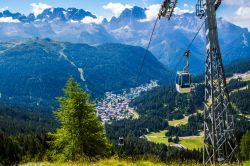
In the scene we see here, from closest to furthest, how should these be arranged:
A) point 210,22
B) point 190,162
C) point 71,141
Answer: point 190,162, point 210,22, point 71,141

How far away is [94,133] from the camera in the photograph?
3938 cm

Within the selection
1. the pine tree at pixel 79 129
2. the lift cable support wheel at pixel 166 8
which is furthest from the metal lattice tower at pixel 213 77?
the pine tree at pixel 79 129

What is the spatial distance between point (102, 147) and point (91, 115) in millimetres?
4054

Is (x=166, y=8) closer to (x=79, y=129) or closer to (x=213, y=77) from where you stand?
(x=213, y=77)

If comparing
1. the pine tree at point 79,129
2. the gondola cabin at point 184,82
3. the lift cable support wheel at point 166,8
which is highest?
the lift cable support wheel at point 166,8

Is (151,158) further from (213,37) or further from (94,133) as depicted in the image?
(94,133)

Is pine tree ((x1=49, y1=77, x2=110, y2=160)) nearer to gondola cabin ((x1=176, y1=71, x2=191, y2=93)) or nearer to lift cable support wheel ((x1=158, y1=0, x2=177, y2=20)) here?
gondola cabin ((x1=176, y1=71, x2=191, y2=93))

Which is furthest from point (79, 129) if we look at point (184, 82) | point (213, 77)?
point (213, 77)

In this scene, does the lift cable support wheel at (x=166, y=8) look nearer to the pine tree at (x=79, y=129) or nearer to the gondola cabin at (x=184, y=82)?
the gondola cabin at (x=184, y=82)

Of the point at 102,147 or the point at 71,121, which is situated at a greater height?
the point at 71,121

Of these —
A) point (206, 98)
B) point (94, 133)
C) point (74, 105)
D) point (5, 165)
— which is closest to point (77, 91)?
point (74, 105)

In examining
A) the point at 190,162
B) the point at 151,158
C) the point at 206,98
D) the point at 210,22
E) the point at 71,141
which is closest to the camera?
the point at 190,162

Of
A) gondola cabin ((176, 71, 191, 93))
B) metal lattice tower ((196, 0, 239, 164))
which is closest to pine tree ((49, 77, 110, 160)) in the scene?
gondola cabin ((176, 71, 191, 93))

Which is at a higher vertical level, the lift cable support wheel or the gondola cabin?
the lift cable support wheel
